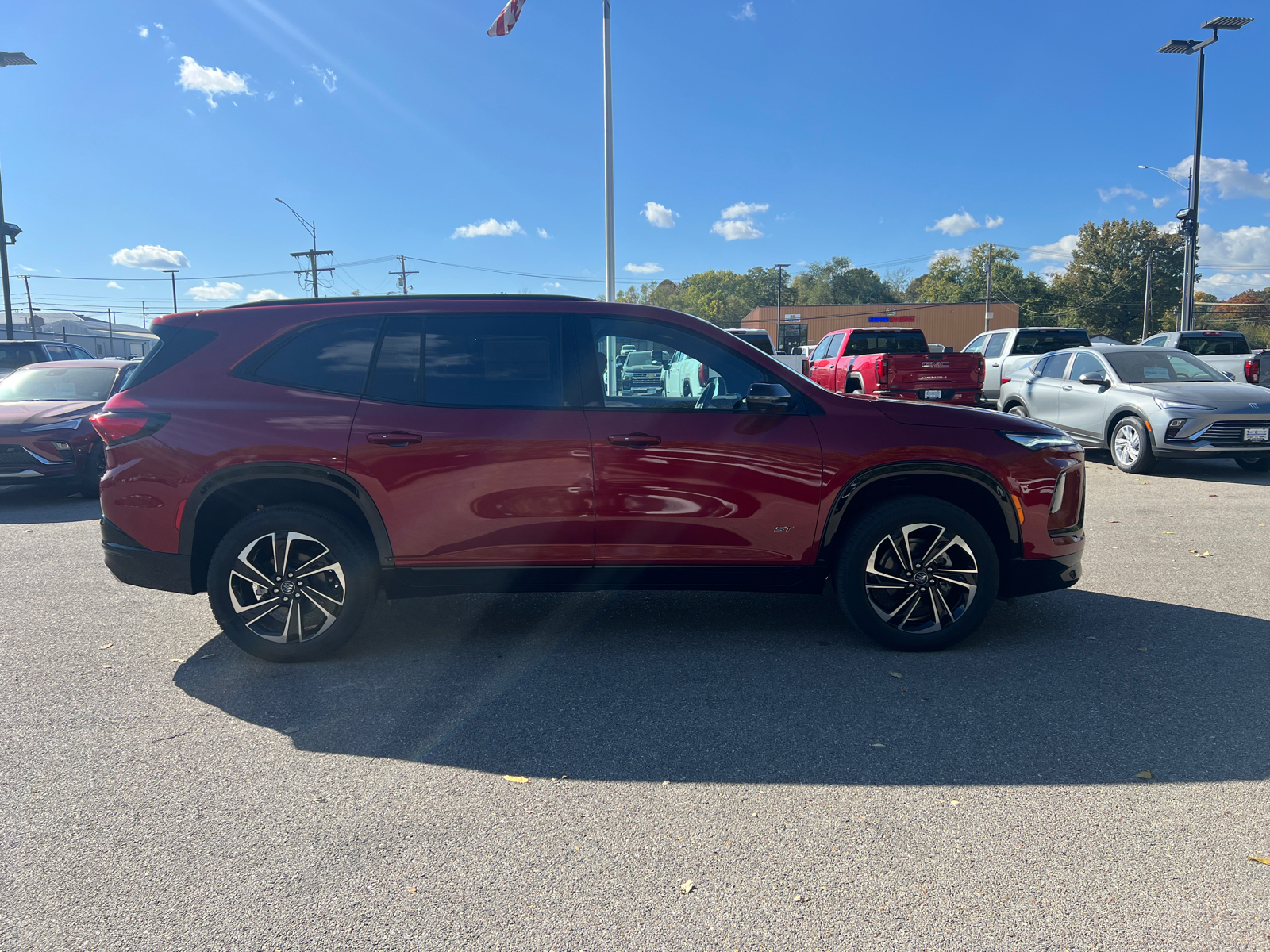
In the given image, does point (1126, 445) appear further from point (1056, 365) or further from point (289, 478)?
point (289, 478)

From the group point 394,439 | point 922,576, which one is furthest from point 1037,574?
point 394,439

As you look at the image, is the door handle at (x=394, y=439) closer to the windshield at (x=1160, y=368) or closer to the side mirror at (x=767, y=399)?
the side mirror at (x=767, y=399)

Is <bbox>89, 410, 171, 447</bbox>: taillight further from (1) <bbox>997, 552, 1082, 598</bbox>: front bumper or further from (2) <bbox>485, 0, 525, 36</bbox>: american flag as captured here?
(2) <bbox>485, 0, 525, 36</bbox>: american flag

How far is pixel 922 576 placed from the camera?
174 inches

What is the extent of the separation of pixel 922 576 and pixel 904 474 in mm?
541

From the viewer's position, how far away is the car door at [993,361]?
15.6 metres

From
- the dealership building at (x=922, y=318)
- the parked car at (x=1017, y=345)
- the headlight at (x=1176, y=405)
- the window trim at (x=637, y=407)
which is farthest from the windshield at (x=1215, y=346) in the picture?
the dealership building at (x=922, y=318)

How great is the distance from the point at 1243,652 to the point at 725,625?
2.70 metres

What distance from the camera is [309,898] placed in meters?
2.51

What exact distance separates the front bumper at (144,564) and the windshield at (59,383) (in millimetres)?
7669

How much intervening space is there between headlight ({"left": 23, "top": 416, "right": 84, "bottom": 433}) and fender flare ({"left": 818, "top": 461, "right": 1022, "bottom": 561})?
29.8ft

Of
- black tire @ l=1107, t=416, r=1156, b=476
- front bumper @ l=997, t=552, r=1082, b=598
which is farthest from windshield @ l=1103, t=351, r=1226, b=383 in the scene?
front bumper @ l=997, t=552, r=1082, b=598

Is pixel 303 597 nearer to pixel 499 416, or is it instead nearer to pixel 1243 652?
pixel 499 416

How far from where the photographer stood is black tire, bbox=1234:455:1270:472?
10715 millimetres
